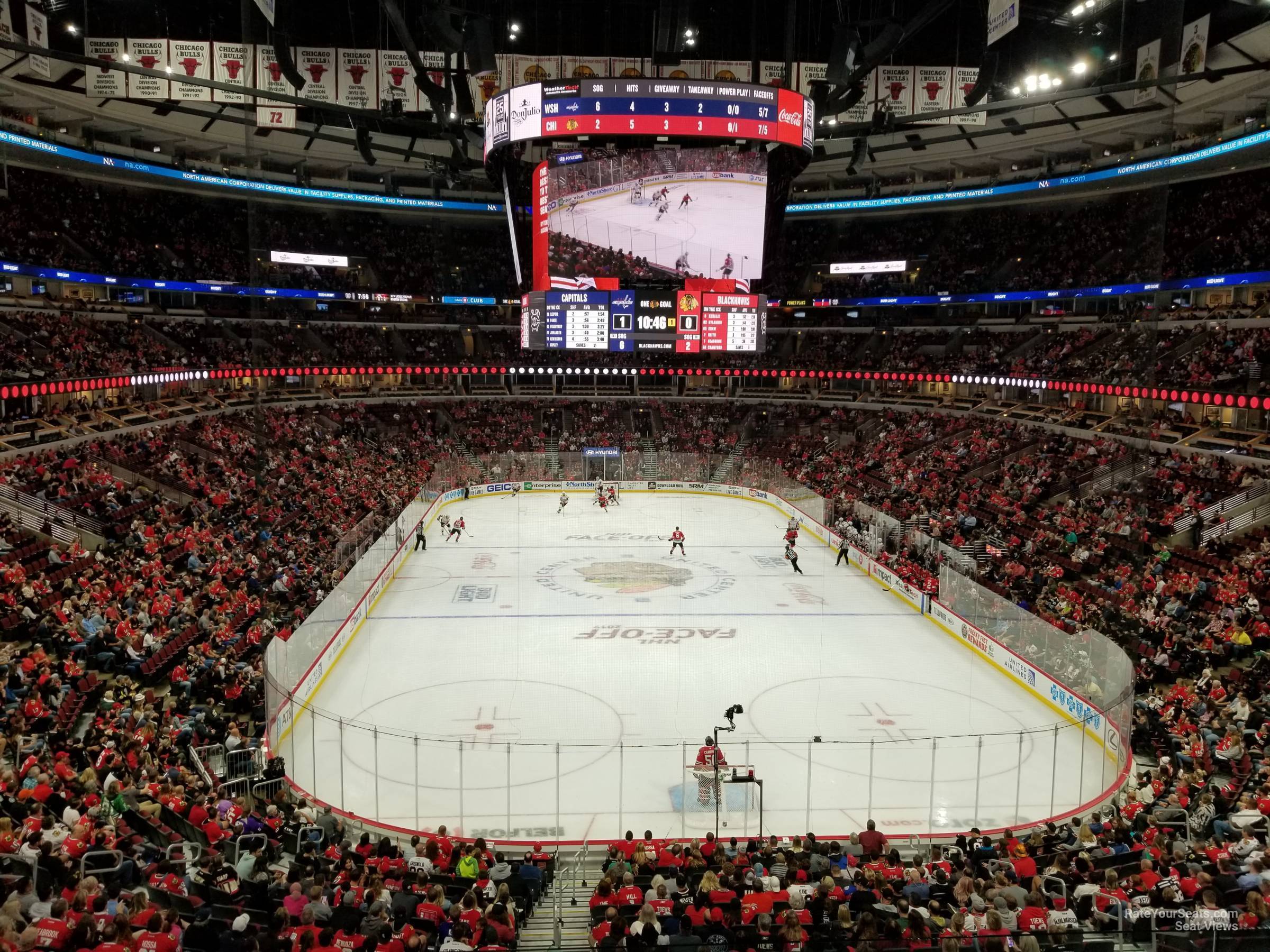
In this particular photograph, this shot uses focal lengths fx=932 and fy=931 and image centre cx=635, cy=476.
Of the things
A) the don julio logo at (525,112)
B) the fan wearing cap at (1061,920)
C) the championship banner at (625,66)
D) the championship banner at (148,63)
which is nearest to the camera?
the fan wearing cap at (1061,920)

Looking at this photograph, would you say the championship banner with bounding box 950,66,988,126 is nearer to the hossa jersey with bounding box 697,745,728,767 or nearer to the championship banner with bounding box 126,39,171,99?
the hossa jersey with bounding box 697,745,728,767

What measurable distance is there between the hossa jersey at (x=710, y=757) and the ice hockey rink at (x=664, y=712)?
525 millimetres

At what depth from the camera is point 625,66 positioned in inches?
1486

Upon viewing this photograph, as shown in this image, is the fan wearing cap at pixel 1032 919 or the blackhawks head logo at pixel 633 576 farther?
the blackhawks head logo at pixel 633 576

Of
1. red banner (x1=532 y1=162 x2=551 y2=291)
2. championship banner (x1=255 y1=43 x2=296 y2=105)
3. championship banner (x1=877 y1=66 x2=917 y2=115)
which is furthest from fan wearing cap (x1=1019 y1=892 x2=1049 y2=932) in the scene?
red banner (x1=532 y1=162 x2=551 y2=291)

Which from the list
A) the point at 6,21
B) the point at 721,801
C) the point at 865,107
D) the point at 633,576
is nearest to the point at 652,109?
the point at 865,107

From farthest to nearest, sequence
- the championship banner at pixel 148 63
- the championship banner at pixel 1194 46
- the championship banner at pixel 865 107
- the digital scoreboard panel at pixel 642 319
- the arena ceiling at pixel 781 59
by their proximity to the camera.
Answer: the digital scoreboard panel at pixel 642 319 → the championship banner at pixel 865 107 → the arena ceiling at pixel 781 59 → the championship banner at pixel 148 63 → the championship banner at pixel 1194 46

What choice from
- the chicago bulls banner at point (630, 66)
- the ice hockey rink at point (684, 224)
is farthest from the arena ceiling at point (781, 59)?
the ice hockey rink at point (684, 224)

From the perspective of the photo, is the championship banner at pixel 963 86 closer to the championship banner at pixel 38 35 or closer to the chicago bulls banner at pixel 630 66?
the chicago bulls banner at pixel 630 66

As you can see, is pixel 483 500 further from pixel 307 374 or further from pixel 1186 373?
pixel 1186 373

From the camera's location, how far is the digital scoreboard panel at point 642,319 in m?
30.1

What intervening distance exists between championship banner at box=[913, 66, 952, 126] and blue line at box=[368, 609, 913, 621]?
13.4 m

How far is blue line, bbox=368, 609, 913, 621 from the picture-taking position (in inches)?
939

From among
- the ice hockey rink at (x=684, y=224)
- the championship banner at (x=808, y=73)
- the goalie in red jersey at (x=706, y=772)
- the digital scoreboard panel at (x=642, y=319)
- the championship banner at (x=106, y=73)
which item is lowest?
the goalie in red jersey at (x=706, y=772)
